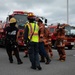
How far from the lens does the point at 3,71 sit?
10.7 metres

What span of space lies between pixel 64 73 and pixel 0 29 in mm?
12420

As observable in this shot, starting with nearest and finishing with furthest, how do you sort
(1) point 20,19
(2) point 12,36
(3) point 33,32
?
(3) point 33,32, (2) point 12,36, (1) point 20,19

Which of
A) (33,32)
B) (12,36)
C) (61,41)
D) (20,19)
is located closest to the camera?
A: (33,32)

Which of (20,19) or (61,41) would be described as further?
(20,19)

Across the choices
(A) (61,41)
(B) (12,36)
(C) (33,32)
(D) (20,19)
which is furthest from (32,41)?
(D) (20,19)

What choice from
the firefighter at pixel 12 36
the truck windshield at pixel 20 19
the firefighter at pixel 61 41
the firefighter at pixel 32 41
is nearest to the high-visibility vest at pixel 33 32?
the firefighter at pixel 32 41

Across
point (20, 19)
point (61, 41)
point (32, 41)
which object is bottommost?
point (61, 41)

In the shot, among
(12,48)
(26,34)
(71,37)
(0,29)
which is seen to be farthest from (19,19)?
(26,34)

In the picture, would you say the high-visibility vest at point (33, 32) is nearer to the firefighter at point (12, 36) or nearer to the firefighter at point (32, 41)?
the firefighter at point (32, 41)

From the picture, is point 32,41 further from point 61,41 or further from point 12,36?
point 61,41

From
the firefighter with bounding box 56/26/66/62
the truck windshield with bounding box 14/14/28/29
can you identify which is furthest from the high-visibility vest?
the truck windshield with bounding box 14/14/28/29

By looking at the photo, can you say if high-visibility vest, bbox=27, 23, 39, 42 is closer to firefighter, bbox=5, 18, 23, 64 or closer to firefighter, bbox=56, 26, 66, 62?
firefighter, bbox=5, 18, 23, 64

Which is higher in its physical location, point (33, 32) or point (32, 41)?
point (33, 32)

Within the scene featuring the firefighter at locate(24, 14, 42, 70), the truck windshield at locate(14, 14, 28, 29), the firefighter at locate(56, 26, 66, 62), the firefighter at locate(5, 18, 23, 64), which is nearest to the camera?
the firefighter at locate(24, 14, 42, 70)
